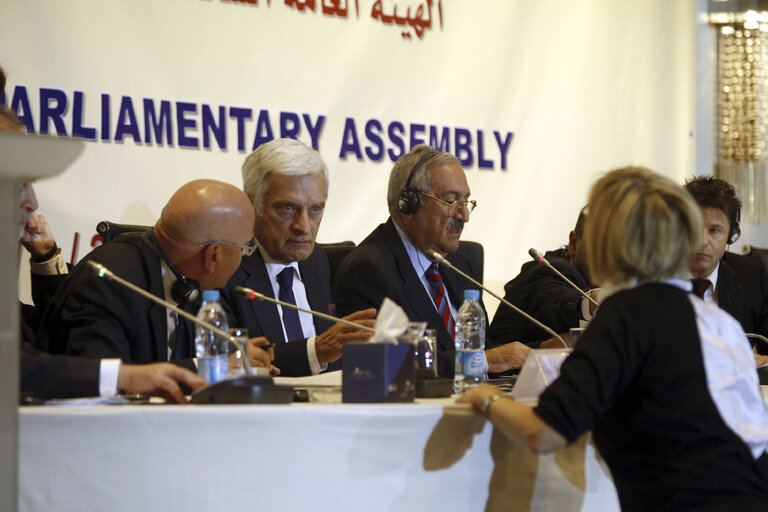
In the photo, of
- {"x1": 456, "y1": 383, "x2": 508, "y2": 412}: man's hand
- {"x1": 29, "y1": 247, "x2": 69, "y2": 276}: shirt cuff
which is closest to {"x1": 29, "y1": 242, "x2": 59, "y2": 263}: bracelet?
{"x1": 29, "y1": 247, "x2": 69, "y2": 276}: shirt cuff

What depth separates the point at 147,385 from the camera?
179 cm

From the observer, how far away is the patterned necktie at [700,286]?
127 inches

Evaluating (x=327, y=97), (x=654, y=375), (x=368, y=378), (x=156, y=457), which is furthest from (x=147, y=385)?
(x=327, y=97)

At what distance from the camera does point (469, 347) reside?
100 inches

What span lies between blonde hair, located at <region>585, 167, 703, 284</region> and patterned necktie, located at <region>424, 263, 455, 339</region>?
4.71ft

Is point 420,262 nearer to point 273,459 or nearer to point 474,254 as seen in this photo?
point 474,254

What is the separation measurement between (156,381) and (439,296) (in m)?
1.39

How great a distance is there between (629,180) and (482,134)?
290cm

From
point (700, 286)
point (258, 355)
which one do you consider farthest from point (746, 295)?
point (258, 355)

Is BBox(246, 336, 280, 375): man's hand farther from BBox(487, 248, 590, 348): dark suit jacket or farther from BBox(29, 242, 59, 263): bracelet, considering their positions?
BBox(29, 242, 59, 263): bracelet

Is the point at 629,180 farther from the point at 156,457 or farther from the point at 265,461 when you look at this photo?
the point at 156,457

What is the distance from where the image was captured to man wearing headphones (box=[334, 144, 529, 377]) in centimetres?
292

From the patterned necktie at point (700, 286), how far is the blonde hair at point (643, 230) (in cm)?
176

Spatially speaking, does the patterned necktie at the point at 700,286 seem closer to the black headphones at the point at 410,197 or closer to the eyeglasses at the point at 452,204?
the eyeglasses at the point at 452,204
